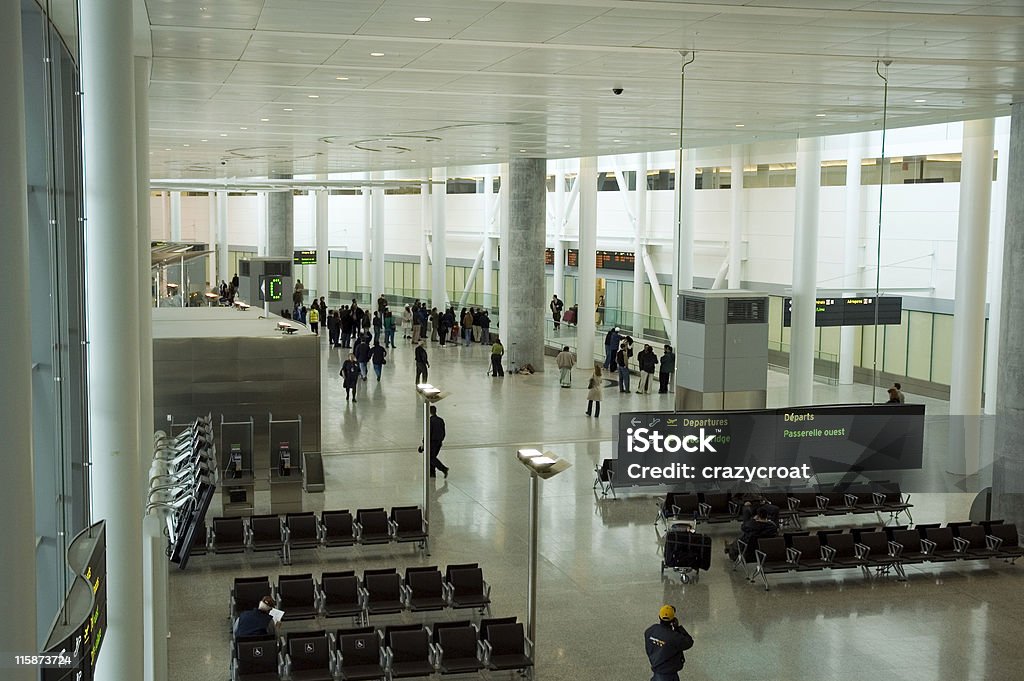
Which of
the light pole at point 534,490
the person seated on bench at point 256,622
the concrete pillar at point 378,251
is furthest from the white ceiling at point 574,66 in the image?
the concrete pillar at point 378,251

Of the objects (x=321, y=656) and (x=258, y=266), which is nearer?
(x=321, y=656)

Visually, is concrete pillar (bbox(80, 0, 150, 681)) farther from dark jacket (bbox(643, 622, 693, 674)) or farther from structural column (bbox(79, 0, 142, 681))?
dark jacket (bbox(643, 622, 693, 674))

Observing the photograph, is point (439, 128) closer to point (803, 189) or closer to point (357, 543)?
point (803, 189)

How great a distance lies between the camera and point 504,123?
19.9 metres

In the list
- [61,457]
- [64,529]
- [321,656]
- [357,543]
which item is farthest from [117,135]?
[357,543]

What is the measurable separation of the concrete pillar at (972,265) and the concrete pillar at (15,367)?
1719 centimetres

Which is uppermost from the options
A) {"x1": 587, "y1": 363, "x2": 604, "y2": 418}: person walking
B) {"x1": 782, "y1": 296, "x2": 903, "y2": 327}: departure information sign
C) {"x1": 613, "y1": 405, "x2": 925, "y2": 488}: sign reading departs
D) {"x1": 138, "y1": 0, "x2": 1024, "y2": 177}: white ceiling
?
{"x1": 138, "y1": 0, "x2": 1024, "y2": 177}: white ceiling

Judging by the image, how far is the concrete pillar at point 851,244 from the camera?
21828 millimetres

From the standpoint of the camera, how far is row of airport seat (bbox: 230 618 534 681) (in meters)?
10.2

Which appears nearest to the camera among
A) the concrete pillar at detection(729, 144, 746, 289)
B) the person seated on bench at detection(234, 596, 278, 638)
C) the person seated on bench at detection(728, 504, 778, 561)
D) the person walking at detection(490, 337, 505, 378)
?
the person seated on bench at detection(234, 596, 278, 638)

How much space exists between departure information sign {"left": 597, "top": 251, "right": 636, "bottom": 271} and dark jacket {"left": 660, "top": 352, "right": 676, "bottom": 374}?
1259cm

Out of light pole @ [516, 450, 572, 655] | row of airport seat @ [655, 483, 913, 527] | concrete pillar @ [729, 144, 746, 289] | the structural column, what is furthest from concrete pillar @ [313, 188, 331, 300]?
the structural column

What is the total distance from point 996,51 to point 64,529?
9.84 metres

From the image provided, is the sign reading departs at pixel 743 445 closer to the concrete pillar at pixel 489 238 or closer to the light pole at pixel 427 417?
the light pole at pixel 427 417
